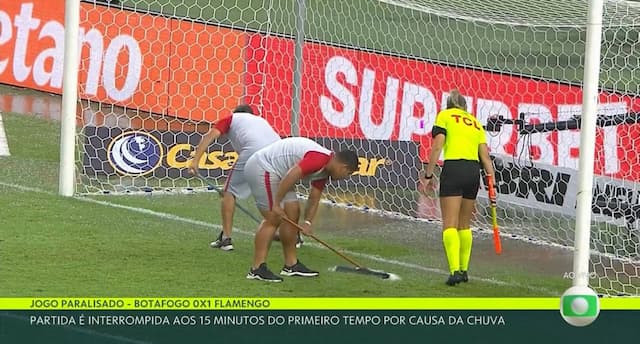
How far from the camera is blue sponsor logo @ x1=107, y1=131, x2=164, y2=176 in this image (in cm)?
1595

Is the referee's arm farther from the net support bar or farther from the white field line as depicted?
the net support bar

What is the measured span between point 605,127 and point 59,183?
5.89 metres

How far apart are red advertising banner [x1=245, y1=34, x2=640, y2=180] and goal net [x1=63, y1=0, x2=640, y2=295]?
2 cm

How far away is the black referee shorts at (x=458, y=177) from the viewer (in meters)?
12.0

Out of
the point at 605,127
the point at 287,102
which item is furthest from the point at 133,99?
the point at 605,127

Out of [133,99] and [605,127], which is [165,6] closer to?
[133,99]

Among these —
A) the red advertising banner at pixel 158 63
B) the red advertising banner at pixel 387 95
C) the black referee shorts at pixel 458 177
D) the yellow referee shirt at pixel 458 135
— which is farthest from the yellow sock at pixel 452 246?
the red advertising banner at pixel 158 63

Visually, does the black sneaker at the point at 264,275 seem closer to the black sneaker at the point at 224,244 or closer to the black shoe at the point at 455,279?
the black sneaker at the point at 224,244

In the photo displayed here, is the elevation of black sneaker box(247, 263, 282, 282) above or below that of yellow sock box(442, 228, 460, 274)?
below

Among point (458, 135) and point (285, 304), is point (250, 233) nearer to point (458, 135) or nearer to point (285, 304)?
point (458, 135)

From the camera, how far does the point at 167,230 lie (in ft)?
45.3

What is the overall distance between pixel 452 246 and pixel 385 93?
5.74m

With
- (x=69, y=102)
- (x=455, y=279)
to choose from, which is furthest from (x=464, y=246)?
(x=69, y=102)

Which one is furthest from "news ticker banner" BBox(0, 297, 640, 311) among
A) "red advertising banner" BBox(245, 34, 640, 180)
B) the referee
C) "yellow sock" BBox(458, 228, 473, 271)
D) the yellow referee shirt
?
"red advertising banner" BBox(245, 34, 640, 180)
